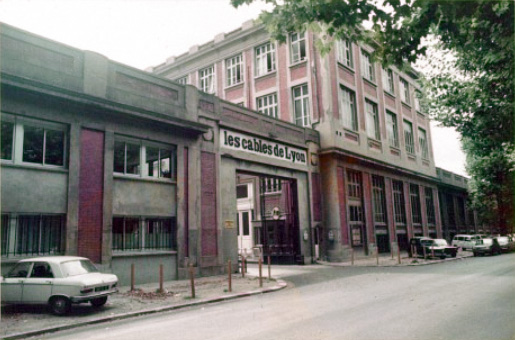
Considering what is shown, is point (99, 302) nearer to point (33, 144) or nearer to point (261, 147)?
point (33, 144)

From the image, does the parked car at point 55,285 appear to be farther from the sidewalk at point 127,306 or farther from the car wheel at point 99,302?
the sidewalk at point 127,306

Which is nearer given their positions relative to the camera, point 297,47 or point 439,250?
point 439,250

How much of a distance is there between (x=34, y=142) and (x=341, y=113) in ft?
64.5

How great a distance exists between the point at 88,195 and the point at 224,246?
22.7 ft

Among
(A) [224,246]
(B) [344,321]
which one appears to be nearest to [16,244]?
(A) [224,246]

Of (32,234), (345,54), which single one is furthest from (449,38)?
(345,54)

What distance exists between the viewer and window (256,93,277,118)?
1154 inches

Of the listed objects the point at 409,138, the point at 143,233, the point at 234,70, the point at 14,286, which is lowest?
the point at 14,286

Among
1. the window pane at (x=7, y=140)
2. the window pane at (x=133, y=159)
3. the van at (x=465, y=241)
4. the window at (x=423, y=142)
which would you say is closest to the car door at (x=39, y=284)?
the window pane at (x=7, y=140)

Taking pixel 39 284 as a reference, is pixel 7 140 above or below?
above

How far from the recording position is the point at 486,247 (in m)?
28.5

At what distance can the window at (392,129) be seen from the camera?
34.4 m

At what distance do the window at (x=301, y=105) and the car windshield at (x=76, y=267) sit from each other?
1938cm

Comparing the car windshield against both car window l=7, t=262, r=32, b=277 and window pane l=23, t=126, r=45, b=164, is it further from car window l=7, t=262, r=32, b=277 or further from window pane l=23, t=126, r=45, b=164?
window pane l=23, t=126, r=45, b=164
